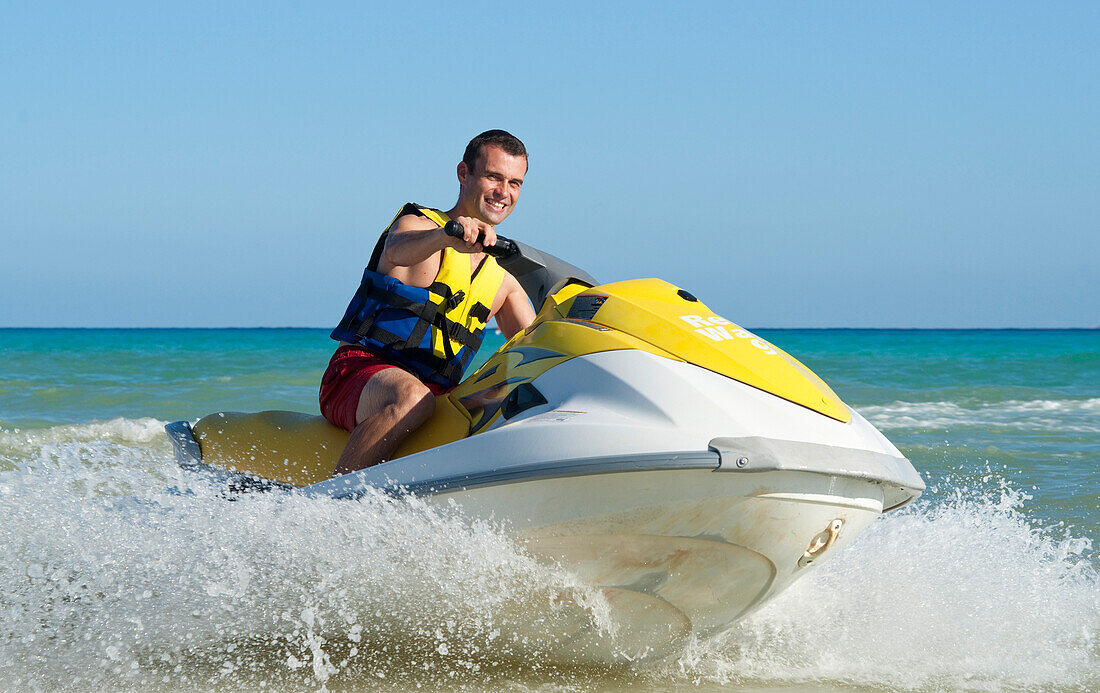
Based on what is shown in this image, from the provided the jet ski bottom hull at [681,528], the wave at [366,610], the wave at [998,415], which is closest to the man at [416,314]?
the wave at [366,610]

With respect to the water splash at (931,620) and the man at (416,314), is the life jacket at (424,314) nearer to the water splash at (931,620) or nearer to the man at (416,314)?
the man at (416,314)

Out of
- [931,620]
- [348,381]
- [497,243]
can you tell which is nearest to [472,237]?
[497,243]

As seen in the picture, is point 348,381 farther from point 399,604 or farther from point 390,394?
point 399,604

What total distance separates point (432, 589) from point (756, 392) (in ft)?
3.05

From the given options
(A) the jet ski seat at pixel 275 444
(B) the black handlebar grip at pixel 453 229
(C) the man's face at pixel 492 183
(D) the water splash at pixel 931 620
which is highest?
Answer: (C) the man's face at pixel 492 183

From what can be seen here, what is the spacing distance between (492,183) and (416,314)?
1.52 feet

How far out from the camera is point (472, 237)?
254 cm

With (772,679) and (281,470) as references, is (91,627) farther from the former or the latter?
(772,679)

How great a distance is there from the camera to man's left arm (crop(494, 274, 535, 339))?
3.34 metres

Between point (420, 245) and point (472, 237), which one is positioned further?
point (420, 245)

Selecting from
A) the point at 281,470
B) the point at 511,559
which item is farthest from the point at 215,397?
the point at 511,559

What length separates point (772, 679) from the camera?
112 inches

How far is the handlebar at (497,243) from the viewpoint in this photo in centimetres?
252

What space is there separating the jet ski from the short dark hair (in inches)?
17.2
